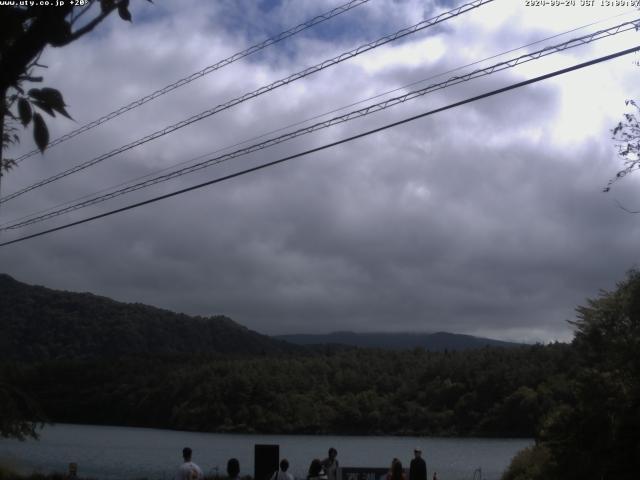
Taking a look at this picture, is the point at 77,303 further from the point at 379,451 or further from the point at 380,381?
the point at 379,451

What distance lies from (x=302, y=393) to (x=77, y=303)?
27684mm

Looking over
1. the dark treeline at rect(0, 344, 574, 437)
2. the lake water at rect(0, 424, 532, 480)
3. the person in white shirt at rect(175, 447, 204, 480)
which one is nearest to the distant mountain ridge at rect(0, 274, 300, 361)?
the dark treeline at rect(0, 344, 574, 437)

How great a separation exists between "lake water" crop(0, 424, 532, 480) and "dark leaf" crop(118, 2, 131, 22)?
31059mm

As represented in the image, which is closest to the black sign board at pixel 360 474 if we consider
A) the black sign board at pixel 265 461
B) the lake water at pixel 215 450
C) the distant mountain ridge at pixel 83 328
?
the black sign board at pixel 265 461

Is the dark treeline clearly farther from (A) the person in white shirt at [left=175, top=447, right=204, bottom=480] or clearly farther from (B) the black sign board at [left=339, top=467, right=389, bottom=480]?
(A) the person in white shirt at [left=175, top=447, right=204, bottom=480]

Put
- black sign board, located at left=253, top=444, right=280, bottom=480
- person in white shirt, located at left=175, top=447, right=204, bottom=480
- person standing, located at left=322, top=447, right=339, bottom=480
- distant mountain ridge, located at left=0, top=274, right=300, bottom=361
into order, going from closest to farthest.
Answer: person in white shirt, located at left=175, top=447, right=204, bottom=480, black sign board, located at left=253, top=444, right=280, bottom=480, person standing, located at left=322, top=447, right=339, bottom=480, distant mountain ridge, located at left=0, top=274, right=300, bottom=361

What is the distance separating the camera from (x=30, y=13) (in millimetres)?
4246

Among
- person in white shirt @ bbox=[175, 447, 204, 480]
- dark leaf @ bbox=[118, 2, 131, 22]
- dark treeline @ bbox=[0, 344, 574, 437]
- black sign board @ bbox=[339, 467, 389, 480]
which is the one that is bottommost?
black sign board @ bbox=[339, 467, 389, 480]

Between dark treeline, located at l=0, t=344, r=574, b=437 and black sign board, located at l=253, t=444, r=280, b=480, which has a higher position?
dark treeline, located at l=0, t=344, r=574, b=437

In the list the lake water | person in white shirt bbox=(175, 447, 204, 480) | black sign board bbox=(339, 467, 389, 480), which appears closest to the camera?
person in white shirt bbox=(175, 447, 204, 480)

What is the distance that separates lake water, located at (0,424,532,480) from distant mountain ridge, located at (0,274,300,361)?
7371 millimetres

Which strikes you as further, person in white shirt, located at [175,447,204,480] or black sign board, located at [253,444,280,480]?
black sign board, located at [253,444,280,480]

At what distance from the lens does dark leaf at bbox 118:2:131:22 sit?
4.57 m

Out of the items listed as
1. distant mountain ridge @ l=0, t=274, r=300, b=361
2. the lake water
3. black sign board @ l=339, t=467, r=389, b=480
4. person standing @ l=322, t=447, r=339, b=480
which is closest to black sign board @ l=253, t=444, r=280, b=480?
person standing @ l=322, t=447, r=339, b=480
